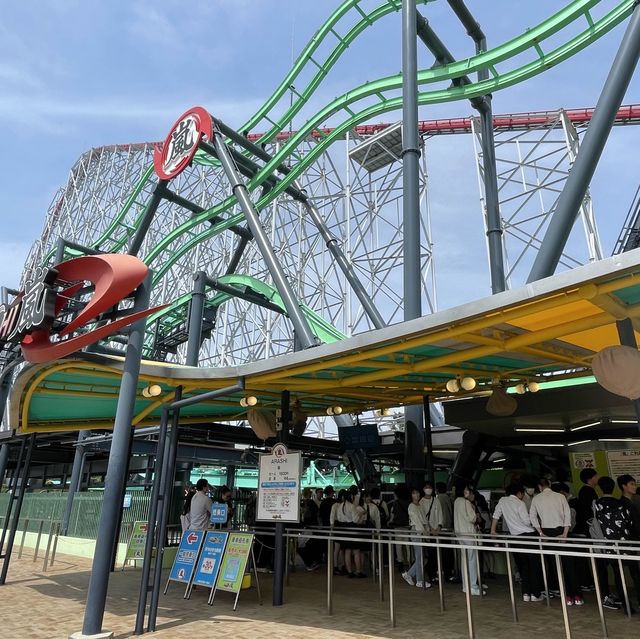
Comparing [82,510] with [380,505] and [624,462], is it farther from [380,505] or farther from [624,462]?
[624,462]

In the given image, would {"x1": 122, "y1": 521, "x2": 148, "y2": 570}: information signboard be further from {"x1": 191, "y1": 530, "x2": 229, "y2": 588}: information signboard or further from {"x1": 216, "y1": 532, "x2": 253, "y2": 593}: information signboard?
{"x1": 216, "y1": 532, "x2": 253, "y2": 593}: information signboard

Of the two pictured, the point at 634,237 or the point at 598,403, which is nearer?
the point at 598,403

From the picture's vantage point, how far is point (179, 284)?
28688 mm

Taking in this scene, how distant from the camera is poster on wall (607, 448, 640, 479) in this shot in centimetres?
852

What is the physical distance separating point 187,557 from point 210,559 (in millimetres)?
489

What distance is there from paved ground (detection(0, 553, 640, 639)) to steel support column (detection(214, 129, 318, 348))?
4076 mm

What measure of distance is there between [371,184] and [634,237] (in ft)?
48.4

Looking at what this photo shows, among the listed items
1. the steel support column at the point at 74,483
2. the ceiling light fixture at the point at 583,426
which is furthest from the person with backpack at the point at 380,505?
the steel support column at the point at 74,483

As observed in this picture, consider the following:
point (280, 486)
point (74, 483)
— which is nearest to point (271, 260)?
point (280, 486)

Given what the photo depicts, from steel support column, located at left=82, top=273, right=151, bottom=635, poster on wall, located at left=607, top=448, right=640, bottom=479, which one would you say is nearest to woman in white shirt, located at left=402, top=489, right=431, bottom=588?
poster on wall, located at left=607, top=448, right=640, bottom=479

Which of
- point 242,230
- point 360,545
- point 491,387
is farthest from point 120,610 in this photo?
point 242,230

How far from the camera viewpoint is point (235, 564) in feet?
21.3

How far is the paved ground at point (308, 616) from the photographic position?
529cm

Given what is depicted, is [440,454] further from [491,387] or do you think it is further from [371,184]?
[371,184]
